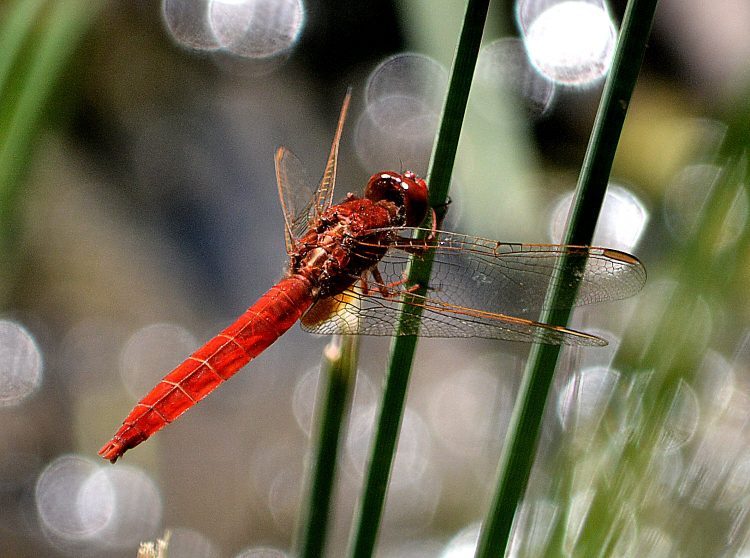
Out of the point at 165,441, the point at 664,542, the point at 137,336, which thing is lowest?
the point at 664,542

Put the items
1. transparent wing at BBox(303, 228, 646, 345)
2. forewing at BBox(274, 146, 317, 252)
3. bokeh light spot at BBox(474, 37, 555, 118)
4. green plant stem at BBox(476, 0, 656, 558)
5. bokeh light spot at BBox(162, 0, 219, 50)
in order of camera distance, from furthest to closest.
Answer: bokeh light spot at BBox(162, 0, 219, 50)
bokeh light spot at BBox(474, 37, 555, 118)
forewing at BBox(274, 146, 317, 252)
transparent wing at BBox(303, 228, 646, 345)
green plant stem at BBox(476, 0, 656, 558)

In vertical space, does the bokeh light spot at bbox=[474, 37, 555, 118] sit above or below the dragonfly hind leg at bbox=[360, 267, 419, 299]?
above

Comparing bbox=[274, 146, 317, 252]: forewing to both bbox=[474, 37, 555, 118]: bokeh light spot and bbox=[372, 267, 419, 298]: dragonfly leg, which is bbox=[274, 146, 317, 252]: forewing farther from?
bbox=[474, 37, 555, 118]: bokeh light spot

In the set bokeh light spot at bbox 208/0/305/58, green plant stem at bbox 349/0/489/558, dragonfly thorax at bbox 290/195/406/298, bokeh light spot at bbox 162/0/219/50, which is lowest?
green plant stem at bbox 349/0/489/558

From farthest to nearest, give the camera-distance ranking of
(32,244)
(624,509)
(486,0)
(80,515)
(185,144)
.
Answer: (185,144) < (32,244) < (80,515) < (486,0) < (624,509)

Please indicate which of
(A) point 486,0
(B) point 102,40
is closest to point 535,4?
(B) point 102,40

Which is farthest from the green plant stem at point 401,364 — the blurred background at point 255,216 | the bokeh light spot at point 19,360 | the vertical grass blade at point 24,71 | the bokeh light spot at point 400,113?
the bokeh light spot at point 19,360

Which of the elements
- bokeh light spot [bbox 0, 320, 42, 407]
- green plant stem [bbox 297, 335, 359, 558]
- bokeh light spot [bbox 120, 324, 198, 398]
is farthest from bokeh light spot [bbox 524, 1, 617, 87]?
bokeh light spot [bbox 0, 320, 42, 407]

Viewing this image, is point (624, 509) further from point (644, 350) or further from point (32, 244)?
point (32, 244)
